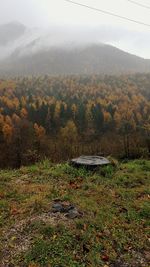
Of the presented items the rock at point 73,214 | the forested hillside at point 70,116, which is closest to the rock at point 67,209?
the rock at point 73,214

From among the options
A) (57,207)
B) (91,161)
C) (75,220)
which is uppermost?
(91,161)

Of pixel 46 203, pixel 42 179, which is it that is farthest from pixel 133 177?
pixel 46 203

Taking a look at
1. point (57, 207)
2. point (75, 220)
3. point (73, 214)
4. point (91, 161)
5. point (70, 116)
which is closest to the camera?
point (75, 220)

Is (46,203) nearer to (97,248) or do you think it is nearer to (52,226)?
(52,226)

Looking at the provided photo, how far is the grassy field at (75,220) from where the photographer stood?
6.66m

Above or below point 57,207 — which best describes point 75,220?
below

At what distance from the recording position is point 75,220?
25.7 ft

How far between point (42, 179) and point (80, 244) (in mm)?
4720

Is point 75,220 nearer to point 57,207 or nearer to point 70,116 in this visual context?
point 57,207

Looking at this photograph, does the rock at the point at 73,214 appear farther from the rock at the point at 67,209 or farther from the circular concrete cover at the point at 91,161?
the circular concrete cover at the point at 91,161

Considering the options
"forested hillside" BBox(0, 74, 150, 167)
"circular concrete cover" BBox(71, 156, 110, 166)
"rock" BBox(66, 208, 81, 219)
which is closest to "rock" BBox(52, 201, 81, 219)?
"rock" BBox(66, 208, 81, 219)

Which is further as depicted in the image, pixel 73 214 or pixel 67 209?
pixel 67 209

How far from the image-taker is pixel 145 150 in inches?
693

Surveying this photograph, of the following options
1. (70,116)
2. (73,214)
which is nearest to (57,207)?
(73,214)
